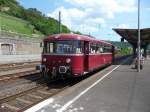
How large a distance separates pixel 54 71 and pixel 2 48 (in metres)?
32.1

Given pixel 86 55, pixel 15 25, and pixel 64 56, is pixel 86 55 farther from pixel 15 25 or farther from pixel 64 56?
pixel 15 25

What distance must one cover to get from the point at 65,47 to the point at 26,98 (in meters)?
5.05

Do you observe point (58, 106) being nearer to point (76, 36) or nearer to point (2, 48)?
point (76, 36)

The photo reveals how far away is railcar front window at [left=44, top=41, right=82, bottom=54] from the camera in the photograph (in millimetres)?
17922

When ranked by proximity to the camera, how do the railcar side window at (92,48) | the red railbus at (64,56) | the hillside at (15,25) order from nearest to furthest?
the red railbus at (64,56) < the railcar side window at (92,48) < the hillside at (15,25)

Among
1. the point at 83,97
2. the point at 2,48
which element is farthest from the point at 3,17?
the point at 83,97

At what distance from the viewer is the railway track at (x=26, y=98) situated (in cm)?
1172

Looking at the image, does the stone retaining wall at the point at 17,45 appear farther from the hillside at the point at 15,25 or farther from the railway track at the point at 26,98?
the railway track at the point at 26,98

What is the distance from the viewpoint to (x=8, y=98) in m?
13.1

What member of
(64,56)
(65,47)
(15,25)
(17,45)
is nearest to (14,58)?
(17,45)

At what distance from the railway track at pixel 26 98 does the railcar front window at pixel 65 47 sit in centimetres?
178

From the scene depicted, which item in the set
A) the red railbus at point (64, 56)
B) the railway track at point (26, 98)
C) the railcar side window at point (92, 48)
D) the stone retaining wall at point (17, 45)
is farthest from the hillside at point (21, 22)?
the railway track at point (26, 98)

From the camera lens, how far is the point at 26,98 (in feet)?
44.9

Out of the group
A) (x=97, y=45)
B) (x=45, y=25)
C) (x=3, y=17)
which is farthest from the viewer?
(x=45, y=25)
